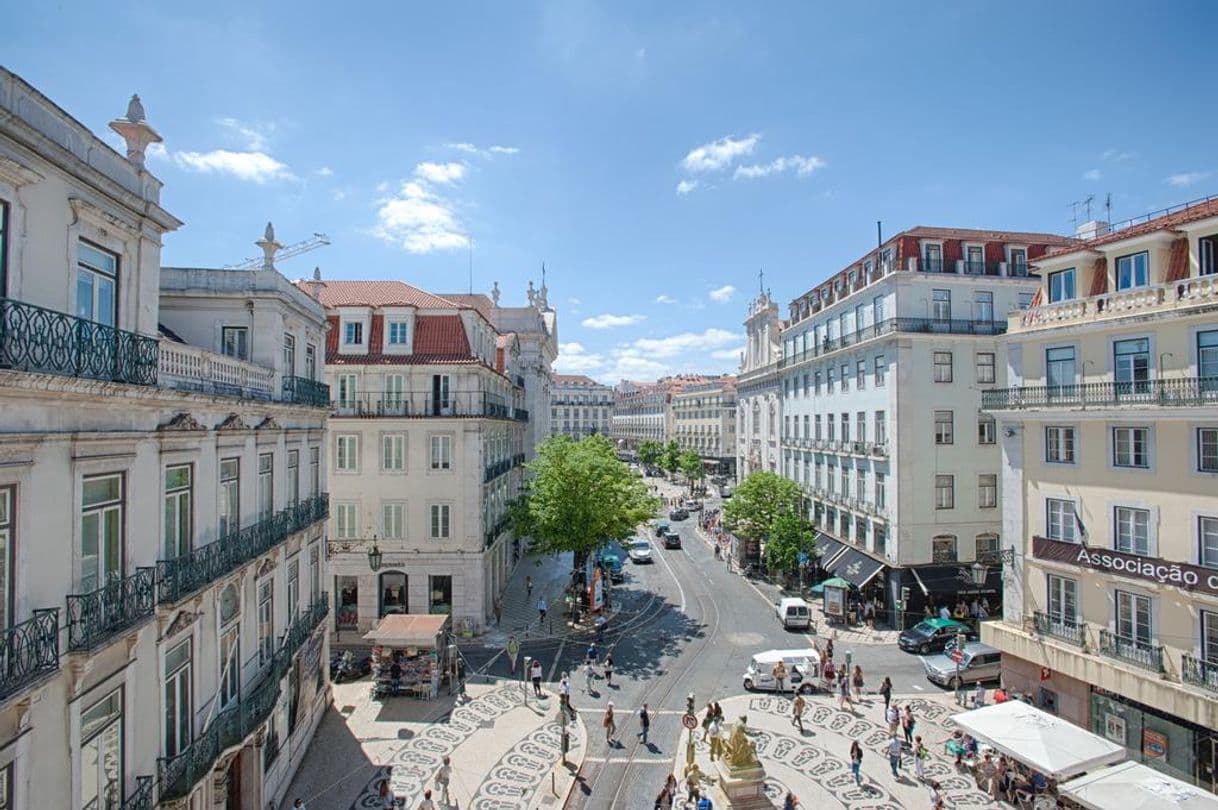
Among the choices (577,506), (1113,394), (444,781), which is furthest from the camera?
(577,506)

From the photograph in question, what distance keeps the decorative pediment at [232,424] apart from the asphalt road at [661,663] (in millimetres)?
13438

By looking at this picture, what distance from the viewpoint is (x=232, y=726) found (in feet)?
46.5

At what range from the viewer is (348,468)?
3244 centimetres

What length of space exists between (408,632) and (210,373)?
1471cm

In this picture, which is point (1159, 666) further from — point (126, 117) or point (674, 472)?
point (674, 472)

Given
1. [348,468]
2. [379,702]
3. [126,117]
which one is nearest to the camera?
[126,117]

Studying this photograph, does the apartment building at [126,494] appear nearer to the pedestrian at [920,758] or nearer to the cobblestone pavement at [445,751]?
the cobblestone pavement at [445,751]

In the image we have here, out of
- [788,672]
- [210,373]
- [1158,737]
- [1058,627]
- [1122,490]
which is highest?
[210,373]

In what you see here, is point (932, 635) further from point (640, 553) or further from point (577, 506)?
point (640, 553)

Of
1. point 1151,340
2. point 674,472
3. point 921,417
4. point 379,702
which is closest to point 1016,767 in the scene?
point 1151,340

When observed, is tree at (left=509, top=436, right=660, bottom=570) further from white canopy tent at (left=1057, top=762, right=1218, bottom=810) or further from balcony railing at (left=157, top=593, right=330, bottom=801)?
white canopy tent at (left=1057, top=762, right=1218, bottom=810)

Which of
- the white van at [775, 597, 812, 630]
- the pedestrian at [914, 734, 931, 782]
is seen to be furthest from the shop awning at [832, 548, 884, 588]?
the pedestrian at [914, 734, 931, 782]

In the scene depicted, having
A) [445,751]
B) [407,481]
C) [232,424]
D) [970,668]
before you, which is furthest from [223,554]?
[970,668]

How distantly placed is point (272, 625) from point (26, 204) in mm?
12674
